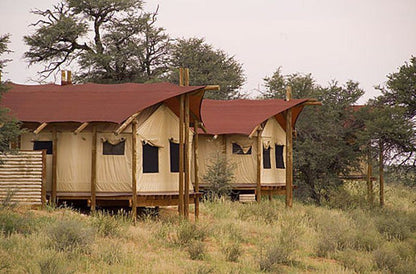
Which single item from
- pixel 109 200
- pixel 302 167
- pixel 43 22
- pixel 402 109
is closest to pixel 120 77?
pixel 43 22

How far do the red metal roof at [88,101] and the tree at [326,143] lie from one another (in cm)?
893

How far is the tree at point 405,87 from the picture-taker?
26906 mm

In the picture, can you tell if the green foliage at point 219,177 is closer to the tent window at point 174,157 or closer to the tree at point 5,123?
the tent window at point 174,157

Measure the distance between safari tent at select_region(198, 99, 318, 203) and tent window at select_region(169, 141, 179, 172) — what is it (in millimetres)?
5080

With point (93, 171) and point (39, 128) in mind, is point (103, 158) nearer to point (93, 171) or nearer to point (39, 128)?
point (93, 171)

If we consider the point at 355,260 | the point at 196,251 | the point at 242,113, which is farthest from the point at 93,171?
the point at 242,113

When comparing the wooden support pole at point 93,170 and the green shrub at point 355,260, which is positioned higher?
the wooden support pole at point 93,170

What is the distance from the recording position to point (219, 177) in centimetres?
2562

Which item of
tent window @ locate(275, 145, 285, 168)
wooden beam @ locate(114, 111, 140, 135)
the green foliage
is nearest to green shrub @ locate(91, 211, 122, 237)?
wooden beam @ locate(114, 111, 140, 135)

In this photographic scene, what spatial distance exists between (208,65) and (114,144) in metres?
25.3

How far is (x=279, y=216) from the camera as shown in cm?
2242

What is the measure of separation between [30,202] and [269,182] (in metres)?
11.5

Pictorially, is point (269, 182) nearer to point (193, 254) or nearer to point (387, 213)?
point (387, 213)

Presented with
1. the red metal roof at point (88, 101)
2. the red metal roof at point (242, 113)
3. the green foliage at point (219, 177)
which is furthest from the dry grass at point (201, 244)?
the red metal roof at point (242, 113)
